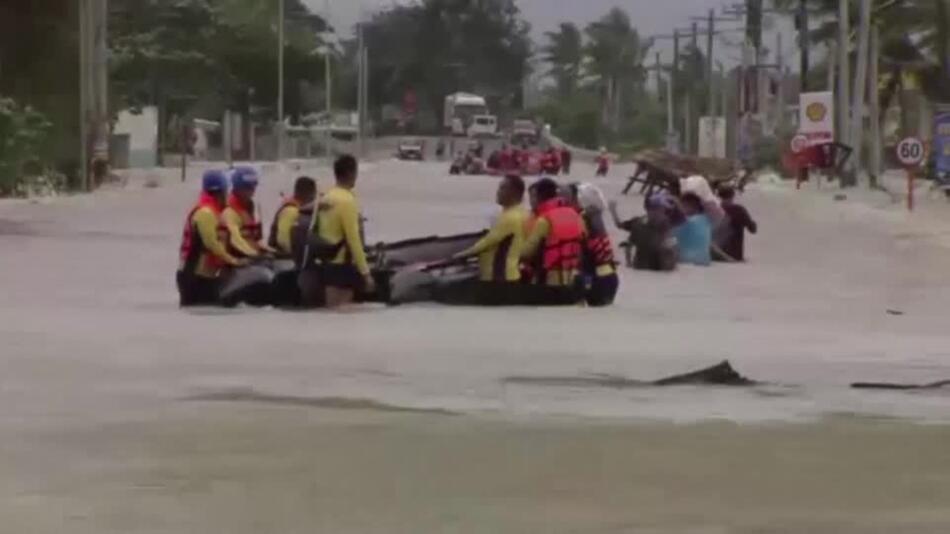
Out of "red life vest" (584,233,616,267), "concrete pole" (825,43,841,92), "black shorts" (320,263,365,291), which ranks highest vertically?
"concrete pole" (825,43,841,92)

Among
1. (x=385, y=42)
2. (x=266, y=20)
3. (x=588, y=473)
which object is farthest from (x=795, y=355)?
(x=385, y=42)

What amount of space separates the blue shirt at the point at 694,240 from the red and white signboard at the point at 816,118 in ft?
147

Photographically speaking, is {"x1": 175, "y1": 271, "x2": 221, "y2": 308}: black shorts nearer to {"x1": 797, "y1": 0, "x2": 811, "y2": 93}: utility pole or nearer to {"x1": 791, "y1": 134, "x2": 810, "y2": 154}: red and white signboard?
{"x1": 791, "y1": 134, "x2": 810, "y2": 154}: red and white signboard

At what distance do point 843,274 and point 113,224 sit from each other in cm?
1536

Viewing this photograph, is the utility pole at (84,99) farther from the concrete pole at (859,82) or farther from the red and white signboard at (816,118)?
the red and white signboard at (816,118)

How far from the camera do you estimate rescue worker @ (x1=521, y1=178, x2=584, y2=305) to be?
19172mm

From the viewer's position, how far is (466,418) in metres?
11.8

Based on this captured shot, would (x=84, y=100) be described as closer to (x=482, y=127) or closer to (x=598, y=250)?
(x=598, y=250)

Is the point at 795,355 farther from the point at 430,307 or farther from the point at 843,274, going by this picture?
the point at 843,274

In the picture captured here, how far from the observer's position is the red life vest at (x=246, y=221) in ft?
61.2

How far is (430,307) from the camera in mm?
19266

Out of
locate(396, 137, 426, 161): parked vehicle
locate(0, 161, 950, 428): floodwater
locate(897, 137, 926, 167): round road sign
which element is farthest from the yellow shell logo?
locate(396, 137, 426, 161): parked vehicle

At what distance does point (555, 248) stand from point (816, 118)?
54.4 metres

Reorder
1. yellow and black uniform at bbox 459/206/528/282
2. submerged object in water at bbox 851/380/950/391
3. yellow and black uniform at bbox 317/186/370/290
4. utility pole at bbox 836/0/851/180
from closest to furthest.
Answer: submerged object in water at bbox 851/380/950/391 → yellow and black uniform at bbox 317/186/370/290 → yellow and black uniform at bbox 459/206/528/282 → utility pole at bbox 836/0/851/180
